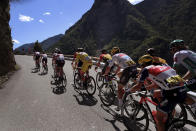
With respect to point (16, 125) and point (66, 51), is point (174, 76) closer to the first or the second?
point (16, 125)

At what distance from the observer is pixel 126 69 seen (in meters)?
5.94

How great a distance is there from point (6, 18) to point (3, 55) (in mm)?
5379

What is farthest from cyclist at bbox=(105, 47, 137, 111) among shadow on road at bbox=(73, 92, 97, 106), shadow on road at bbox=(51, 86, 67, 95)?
shadow on road at bbox=(51, 86, 67, 95)

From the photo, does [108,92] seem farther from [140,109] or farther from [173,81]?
[173,81]

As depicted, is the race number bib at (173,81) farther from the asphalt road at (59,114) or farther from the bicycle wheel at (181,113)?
the asphalt road at (59,114)

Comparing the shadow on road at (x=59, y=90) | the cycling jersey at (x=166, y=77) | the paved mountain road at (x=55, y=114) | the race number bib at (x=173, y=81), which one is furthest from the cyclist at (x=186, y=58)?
the shadow on road at (x=59, y=90)

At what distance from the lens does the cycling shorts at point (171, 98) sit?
3.46 m

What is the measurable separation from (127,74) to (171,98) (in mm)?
2457

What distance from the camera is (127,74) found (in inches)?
231

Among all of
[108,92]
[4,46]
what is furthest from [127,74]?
[4,46]

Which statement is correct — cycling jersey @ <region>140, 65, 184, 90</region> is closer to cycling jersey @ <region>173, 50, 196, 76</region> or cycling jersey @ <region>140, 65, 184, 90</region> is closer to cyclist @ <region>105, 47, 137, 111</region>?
cycling jersey @ <region>173, 50, 196, 76</region>

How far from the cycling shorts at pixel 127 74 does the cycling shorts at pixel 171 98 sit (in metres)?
2.26

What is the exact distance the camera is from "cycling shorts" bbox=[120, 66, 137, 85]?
578cm

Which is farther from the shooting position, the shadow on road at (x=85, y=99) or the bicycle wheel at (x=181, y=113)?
the shadow on road at (x=85, y=99)
